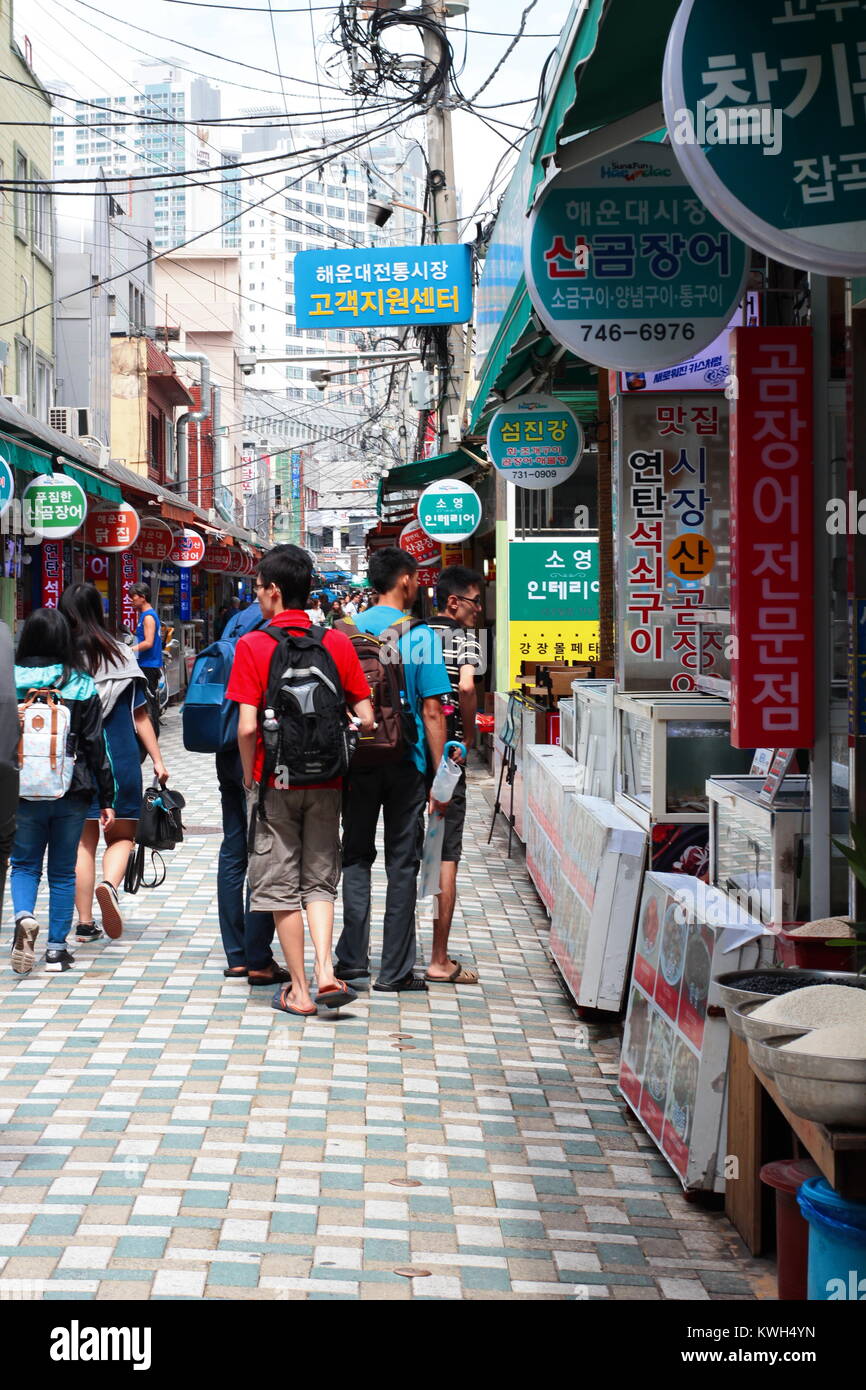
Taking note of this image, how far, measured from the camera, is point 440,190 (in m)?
18.5

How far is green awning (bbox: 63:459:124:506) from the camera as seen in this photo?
16.0 metres

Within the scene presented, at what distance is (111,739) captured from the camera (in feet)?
25.9

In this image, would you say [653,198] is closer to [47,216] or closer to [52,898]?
[52,898]

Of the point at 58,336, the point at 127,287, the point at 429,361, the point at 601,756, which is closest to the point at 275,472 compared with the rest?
the point at 127,287

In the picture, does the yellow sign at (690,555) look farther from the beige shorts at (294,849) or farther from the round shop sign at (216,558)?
the round shop sign at (216,558)

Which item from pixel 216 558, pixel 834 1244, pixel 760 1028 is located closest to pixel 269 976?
pixel 760 1028

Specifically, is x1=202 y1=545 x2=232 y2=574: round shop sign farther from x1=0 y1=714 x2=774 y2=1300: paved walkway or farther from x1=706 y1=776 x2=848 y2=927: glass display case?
x1=706 y1=776 x2=848 y2=927: glass display case

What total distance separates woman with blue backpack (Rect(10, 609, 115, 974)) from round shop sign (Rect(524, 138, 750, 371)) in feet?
11.3

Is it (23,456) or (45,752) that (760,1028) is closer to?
(45,752)

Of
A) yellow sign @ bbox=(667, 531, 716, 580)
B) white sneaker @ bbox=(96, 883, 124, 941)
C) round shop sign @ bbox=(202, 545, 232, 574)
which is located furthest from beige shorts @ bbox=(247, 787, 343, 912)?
round shop sign @ bbox=(202, 545, 232, 574)

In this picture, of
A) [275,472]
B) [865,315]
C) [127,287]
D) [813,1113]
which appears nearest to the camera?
[813,1113]

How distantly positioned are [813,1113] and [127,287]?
3647 cm

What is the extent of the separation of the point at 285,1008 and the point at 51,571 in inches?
485

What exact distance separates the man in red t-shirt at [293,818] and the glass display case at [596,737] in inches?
61.6
